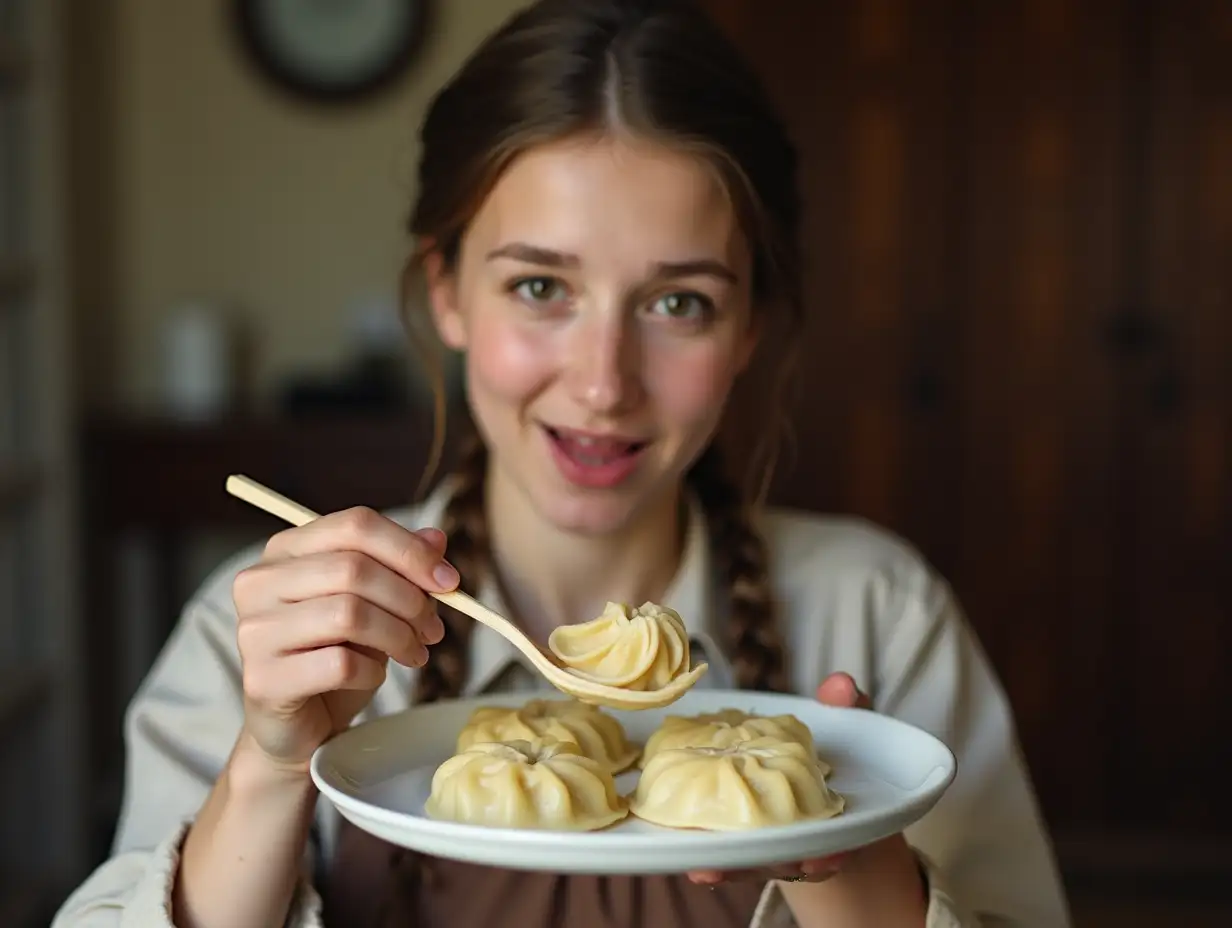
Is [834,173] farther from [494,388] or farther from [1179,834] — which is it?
[494,388]

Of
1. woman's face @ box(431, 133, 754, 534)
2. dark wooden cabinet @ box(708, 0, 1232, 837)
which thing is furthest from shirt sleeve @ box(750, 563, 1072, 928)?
dark wooden cabinet @ box(708, 0, 1232, 837)

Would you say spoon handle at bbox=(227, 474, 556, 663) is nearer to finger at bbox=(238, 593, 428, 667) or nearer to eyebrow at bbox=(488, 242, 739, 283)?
finger at bbox=(238, 593, 428, 667)

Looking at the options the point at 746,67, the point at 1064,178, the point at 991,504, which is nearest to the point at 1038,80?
the point at 1064,178

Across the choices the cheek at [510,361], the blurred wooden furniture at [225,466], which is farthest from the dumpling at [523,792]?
the blurred wooden furniture at [225,466]

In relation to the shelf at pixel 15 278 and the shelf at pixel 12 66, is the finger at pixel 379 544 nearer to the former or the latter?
the shelf at pixel 15 278

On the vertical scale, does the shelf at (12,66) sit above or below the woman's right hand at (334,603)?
above

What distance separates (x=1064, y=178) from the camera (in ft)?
11.9

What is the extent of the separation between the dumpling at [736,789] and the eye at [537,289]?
43 cm

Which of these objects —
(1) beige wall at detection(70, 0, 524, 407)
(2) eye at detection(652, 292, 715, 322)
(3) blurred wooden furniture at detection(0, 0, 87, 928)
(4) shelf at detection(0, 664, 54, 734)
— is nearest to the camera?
(2) eye at detection(652, 292, 715, 322)

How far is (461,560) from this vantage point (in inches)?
59.2

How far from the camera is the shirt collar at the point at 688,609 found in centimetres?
147

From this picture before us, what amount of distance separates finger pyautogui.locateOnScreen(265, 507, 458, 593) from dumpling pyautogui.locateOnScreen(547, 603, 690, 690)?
144 millimetres

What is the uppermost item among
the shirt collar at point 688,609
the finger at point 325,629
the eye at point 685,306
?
the eye at point 685,306

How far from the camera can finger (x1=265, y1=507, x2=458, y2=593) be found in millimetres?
1024
